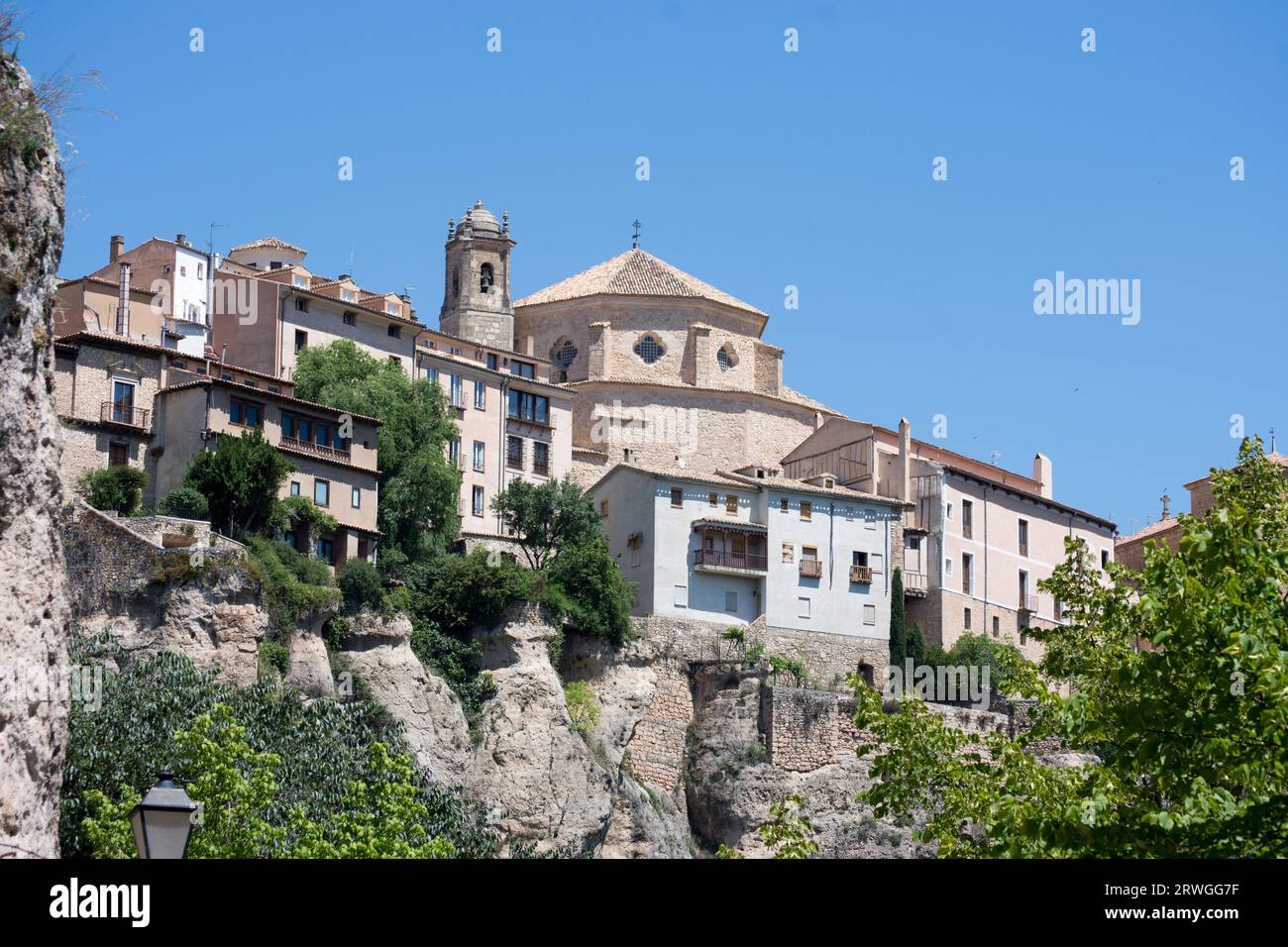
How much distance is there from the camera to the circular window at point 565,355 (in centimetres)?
8644

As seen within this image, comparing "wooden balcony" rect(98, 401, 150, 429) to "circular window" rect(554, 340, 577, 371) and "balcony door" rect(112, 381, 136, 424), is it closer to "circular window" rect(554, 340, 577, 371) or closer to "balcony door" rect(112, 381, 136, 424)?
"balcony door" rect(112, 381, 136, 424)

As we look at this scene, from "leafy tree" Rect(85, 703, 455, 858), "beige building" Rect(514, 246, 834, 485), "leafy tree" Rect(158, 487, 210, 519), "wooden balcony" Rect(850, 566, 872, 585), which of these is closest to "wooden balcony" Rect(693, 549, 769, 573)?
"wooden balcony" Rect(850, 566, 872, 585)

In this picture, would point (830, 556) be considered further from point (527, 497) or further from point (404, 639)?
point (404, 639)

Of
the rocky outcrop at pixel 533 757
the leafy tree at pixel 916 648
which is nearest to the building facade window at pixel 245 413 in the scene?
the rocky outcrop at pixel 533 757

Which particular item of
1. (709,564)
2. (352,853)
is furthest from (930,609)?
(352,853)

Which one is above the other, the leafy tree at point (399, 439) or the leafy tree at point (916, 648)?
the leafy tree at point (399, 439)

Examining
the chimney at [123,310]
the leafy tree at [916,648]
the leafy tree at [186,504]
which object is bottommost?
the leafy tree at [916,648]

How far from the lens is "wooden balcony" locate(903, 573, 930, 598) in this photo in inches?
2881

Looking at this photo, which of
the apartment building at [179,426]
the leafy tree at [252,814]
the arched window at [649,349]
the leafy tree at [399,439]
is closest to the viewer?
the leafy tree at [252,814]

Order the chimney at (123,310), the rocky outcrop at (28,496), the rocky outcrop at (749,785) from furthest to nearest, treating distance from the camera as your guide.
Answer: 1. the chimney at (123,310)
2. the rocky outcrop at (749,785)
3. the rocky outcrop at (28,496)

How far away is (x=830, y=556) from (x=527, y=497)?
11.8 metres

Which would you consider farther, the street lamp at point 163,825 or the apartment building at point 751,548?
the apartment building at point 751,548

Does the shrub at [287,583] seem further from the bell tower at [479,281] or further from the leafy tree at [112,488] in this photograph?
the bell tower at [479,281]

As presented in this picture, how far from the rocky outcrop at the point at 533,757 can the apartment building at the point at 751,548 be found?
8180 mm
